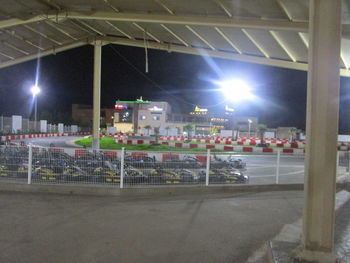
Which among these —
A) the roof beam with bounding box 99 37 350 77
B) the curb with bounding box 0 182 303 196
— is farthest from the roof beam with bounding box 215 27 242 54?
the curb with bounding box 0 182 303 196

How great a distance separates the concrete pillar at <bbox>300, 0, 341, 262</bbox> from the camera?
332cm

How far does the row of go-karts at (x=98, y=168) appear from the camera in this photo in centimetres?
797

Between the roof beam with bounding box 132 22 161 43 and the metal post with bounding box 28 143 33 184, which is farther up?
the roof beam with bounding box 132 22 161 43

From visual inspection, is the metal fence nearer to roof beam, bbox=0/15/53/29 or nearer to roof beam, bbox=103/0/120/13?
roof beam, bbox=103/0/120/13

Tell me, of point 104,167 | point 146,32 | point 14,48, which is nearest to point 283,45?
point 146,32

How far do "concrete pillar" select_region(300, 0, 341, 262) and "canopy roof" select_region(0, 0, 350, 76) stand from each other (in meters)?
5.13

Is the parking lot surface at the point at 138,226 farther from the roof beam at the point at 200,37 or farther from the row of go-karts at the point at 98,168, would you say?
the roof beam at the point at 200,37

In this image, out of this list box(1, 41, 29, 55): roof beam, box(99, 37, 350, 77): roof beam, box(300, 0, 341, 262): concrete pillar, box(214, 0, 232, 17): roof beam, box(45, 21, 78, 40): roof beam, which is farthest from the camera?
box(1, 41, 29, 55): roof beam

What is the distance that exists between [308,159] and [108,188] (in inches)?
210

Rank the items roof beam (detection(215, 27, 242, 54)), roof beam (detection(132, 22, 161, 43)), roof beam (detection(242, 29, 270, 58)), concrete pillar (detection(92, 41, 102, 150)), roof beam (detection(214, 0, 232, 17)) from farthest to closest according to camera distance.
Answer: concrete pillar (detection(92, 41, 102, 150)) < roof beam (detection(132, 22, 161, 43)) < roof beam (detection(215, 27, 242, 54)) < roof beam (detection(242, 29, 270, 58)) < roof beam (detection(214, 0, 232, 17))

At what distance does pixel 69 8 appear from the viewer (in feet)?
36.9

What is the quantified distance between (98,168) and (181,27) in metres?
6.81

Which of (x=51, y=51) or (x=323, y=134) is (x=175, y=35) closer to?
(x=51, y=51)

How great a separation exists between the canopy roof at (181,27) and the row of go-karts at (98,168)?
4.75 m
